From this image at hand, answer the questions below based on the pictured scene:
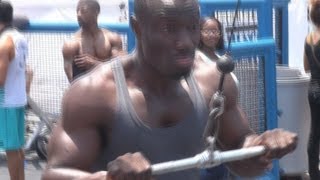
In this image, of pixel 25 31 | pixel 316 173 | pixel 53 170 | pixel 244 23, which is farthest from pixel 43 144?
pixel 53 170

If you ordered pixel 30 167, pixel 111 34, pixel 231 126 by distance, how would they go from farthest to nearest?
pixel 30 167 → pixel 111 34 → pixel 231 126

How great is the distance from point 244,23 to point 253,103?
22.6 inches

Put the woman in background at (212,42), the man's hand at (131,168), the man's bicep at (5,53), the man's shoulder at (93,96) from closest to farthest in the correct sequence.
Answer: the man's hand at (131,168)
the man's shoulder at (93,96)
the woman in background at (212,42)
the man's bicep at (5,53)

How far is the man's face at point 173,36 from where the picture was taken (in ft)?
7.12

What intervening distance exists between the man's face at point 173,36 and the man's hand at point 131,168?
0.31 meters

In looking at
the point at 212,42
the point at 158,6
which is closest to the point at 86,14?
the point at 212,42

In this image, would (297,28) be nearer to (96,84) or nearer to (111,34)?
(111,34)

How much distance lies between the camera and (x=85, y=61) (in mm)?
6992

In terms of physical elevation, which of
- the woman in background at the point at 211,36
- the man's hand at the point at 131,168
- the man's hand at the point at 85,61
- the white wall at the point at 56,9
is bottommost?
the man's hand at the point at 85,61

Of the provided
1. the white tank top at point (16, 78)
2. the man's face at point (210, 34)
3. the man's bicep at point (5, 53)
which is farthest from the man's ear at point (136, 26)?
the white tank top at point (16, 78)

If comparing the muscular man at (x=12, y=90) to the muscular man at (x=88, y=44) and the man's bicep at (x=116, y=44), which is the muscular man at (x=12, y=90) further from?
the man's bicep at (x=116, y=44)

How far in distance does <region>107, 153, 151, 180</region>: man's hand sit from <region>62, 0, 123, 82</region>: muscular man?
499cm

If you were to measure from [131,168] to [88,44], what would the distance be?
5.27 meters

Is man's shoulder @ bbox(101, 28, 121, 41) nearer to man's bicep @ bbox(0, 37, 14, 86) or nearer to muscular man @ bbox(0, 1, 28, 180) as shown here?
muscular man @ bbox(0, 1, 28, 180)
